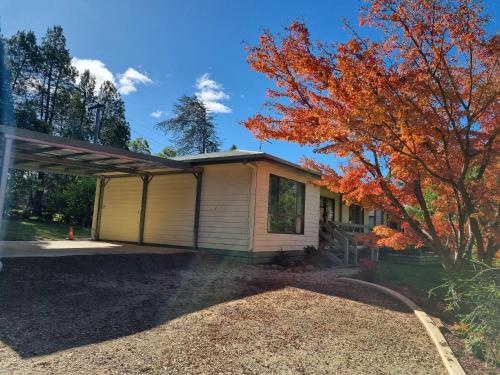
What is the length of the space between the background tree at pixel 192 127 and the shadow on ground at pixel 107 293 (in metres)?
27.4

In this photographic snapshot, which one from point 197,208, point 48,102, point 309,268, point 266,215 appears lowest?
point 309,268

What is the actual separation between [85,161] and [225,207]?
168 inches

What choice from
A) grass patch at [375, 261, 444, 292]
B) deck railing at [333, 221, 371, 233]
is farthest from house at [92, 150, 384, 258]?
grass patch at [375, 261, 444, 292]

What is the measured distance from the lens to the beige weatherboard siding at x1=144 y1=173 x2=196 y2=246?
1164 centimetres

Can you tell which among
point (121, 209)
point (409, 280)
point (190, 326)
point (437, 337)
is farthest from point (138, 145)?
point (437, 337)

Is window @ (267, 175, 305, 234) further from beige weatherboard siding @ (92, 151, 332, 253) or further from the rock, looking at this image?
the rock

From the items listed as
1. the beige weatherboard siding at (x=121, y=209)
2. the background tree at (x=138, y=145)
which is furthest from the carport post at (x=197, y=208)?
the background tree at (x=138, y=145)

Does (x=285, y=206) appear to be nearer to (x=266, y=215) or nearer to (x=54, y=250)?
(x=266, y=215)

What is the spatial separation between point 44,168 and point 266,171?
22.9 feet

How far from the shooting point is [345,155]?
623 cm

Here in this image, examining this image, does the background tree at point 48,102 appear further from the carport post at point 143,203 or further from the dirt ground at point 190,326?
the dirt ground at point 190,326

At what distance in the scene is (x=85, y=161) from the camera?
1081cm

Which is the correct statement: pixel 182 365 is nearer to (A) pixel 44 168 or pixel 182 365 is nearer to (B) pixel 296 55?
(B) pixel 296 55

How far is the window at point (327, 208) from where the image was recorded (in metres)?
16.8
